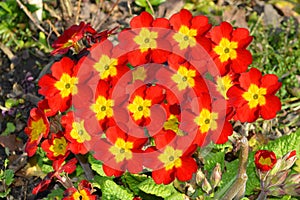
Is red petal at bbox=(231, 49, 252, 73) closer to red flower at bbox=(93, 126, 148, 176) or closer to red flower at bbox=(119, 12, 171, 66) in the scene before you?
red flower at bbox=(119, 12, 171, 66)

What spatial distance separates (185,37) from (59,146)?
0.84 metres

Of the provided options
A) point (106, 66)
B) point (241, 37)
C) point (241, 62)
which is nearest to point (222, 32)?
point (241, 37)

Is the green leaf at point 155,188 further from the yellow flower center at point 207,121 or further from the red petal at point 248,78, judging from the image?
the red petal at point 248,78

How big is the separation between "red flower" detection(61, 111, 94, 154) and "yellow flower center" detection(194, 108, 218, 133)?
1.71 feet

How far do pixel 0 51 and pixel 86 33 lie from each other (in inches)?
53.9

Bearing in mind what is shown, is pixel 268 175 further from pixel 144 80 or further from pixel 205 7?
pixel 205 7

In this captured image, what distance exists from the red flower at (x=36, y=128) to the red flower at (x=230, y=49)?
0.90 meters

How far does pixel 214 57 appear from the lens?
9.62ft

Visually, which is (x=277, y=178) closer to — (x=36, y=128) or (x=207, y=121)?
(x=207, y=121)

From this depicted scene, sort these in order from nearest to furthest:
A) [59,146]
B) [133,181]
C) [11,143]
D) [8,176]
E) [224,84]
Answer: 1. [224,84]
2. [59,146]
3. [133,181]
4. [8,176]
5. [11,143]

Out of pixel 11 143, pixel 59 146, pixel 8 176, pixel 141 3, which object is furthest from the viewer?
pixel 141 3

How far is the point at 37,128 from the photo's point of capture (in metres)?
3.08

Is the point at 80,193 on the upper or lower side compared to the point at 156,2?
upper

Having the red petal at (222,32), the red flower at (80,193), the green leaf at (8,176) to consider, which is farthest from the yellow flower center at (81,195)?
the red petal at (222,32)
